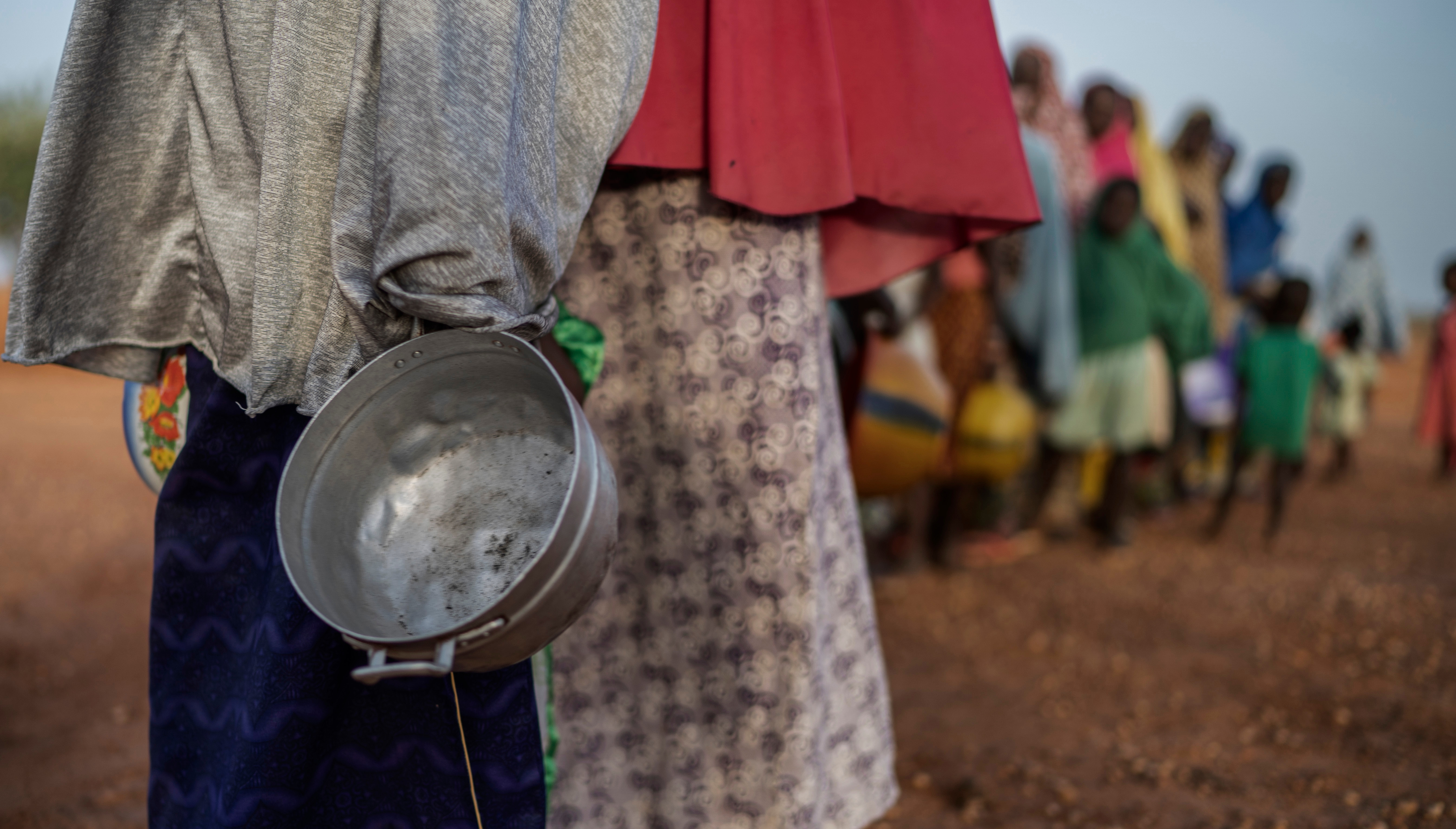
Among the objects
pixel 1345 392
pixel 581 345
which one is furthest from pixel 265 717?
pixel 1345 392

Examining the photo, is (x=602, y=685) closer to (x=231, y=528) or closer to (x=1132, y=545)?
(x=231, y=528)

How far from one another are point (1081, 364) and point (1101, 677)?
226 cm

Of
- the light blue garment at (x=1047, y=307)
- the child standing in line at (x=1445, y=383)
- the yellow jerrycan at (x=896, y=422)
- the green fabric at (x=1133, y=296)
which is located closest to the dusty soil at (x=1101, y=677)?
the yellow jerrycan at (x=896, y=422)

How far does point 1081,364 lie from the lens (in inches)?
209

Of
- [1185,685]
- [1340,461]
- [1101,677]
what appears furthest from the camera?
[1340,461]

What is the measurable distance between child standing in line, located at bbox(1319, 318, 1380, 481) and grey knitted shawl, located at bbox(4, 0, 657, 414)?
25.2ft

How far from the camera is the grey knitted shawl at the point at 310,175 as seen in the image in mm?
1159

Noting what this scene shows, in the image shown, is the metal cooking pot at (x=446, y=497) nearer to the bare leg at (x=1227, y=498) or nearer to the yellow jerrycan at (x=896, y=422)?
the yellow jerrycan at (x=896, y=422)

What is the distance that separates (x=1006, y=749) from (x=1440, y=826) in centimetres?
104

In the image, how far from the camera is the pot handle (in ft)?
3.35

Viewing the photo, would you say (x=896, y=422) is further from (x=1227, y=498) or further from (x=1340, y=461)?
(x=1340, y=461)

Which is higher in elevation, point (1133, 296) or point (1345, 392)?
point (1133, 296)

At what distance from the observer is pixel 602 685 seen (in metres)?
1.91

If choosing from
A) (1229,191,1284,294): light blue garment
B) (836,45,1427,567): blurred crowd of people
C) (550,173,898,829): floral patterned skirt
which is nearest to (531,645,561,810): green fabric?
(550,173,898,829): floral patterned skirt
